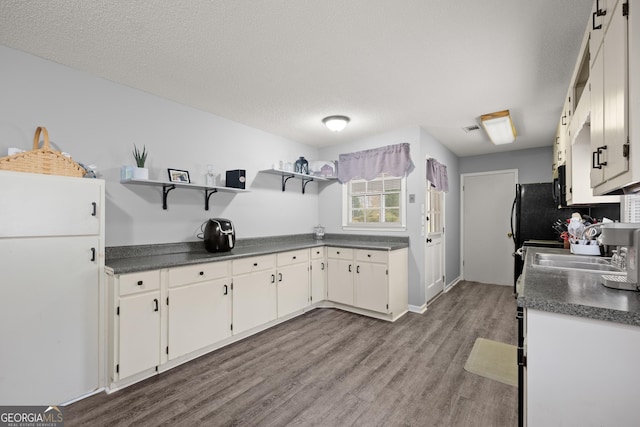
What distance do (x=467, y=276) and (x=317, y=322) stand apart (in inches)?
144

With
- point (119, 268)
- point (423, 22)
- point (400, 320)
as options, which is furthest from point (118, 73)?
point (400, 320)

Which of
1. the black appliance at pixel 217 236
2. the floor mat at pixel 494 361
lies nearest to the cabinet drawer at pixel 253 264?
the black appliance at pixel 217 236

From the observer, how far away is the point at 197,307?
2498 millimetres

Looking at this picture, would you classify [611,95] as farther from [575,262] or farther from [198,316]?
[198,316]

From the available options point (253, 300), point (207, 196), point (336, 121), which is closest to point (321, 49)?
point (336, 121)

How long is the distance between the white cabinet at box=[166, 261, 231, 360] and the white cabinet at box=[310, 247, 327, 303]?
4.23 ft

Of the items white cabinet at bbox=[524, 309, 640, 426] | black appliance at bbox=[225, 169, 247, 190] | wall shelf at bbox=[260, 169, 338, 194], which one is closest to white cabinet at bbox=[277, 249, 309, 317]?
black appliance at bbox=[225, 169, 247, 190]

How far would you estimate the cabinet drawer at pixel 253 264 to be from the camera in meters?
2.83

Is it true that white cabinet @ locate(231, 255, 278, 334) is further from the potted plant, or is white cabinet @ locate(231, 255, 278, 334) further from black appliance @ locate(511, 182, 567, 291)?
black appliance @ locate(511, 182, 567, 291)

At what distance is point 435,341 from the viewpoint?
2885mm

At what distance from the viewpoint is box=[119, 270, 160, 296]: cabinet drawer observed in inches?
82.0

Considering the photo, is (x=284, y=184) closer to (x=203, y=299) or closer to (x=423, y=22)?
(x=203, y=299)

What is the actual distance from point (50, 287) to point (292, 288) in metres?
2.19

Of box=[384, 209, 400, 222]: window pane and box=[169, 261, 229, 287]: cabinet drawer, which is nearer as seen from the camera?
box=[169, 261, 229, 287]: cabinet drawer
